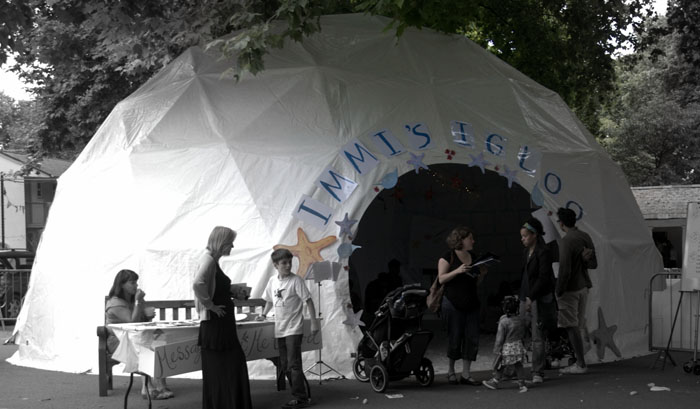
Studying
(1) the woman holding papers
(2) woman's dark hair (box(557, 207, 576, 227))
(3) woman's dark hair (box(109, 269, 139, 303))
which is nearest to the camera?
(1) the woman holding papers

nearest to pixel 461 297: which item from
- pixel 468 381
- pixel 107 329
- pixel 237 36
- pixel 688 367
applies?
pixel 468 381

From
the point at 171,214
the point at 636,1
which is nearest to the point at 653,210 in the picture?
the point at 636,1

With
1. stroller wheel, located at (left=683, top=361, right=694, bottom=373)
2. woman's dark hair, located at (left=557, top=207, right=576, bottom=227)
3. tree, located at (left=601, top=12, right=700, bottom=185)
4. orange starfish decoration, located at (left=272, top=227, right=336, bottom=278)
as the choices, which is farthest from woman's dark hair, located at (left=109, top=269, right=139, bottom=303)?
tree, located at (left=601, top=12, right=700, bottom=185)

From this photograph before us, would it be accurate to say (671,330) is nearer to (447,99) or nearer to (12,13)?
(447,99)

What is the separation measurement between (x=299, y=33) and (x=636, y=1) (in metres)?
9.04

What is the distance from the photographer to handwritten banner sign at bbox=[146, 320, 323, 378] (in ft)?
25.3

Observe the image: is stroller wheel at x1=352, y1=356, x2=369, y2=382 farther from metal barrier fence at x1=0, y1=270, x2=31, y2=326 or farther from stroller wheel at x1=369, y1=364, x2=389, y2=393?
metal barrier fence at x1=0, y1=270, x2=31, y2=326

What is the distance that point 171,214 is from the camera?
11.0m

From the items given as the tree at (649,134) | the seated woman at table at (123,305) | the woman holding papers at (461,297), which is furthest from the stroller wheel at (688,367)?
the tree at (649,134)

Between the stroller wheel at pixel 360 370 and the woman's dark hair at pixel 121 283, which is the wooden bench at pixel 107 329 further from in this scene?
the stroller wheel at pixel 360 370

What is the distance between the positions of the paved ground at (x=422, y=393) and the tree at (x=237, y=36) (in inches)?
148

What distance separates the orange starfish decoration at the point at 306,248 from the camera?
1045 cm

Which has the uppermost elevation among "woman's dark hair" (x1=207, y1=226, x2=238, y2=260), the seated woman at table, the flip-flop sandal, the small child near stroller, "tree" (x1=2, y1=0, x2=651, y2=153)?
"tree" (x1=2, y1=0, x2=651, y2=153)

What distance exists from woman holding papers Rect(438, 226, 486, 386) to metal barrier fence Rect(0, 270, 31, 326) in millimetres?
12303
